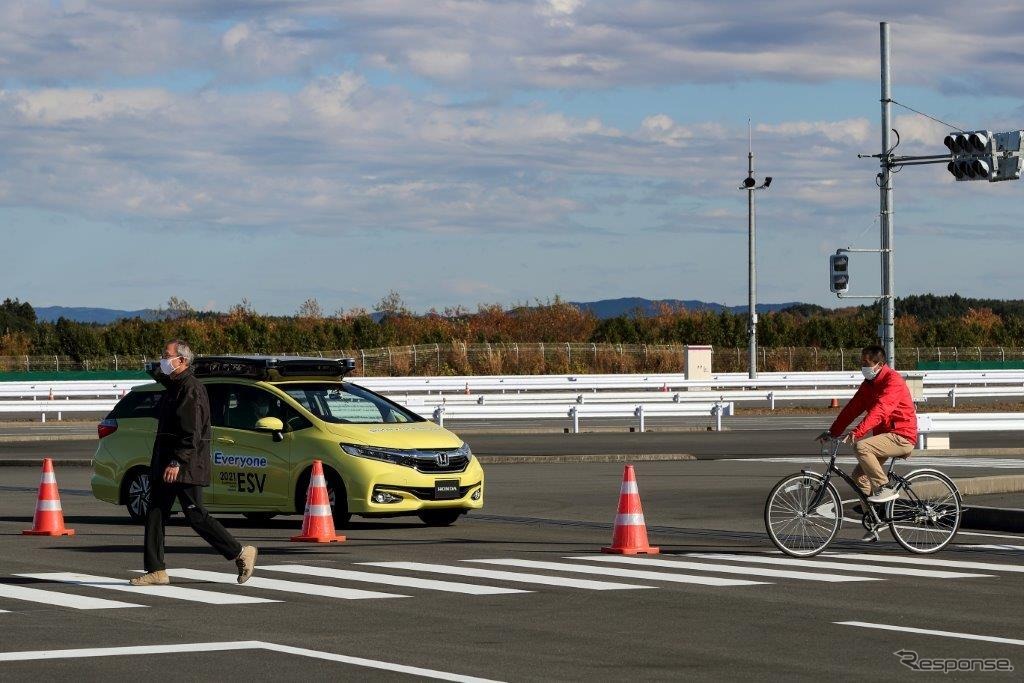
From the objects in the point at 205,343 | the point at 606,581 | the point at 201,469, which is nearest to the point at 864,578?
the point at 606,581

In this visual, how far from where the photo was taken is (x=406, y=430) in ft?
62.1

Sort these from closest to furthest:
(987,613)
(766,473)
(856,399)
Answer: (987,613) < (856,399) < (766,473)

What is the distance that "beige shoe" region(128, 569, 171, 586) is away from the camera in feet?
44.2

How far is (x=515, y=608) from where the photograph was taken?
12.2m

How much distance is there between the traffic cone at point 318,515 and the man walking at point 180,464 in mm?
3346

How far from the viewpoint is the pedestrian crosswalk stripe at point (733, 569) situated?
46.4ft

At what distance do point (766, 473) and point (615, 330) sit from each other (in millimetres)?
79763

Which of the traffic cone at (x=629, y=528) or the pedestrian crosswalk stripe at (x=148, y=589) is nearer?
the pedestrian crosswalk stripe at (x=148, y=589)

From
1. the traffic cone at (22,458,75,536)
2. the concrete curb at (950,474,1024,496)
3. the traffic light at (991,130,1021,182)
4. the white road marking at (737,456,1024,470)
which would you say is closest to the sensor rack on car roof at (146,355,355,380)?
the traffic cone at (22,458,75,536)

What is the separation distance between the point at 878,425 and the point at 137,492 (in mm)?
8117

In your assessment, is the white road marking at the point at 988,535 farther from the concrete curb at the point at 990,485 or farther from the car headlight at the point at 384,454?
the car headlight at the point at 384,454

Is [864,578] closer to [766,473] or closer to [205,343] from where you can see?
[766,473]

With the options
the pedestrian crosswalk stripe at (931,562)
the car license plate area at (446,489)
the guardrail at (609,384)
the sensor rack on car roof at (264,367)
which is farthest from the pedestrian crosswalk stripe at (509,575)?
the guardrail at (609,384)

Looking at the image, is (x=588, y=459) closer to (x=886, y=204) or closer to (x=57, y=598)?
(x=886, y=204)
